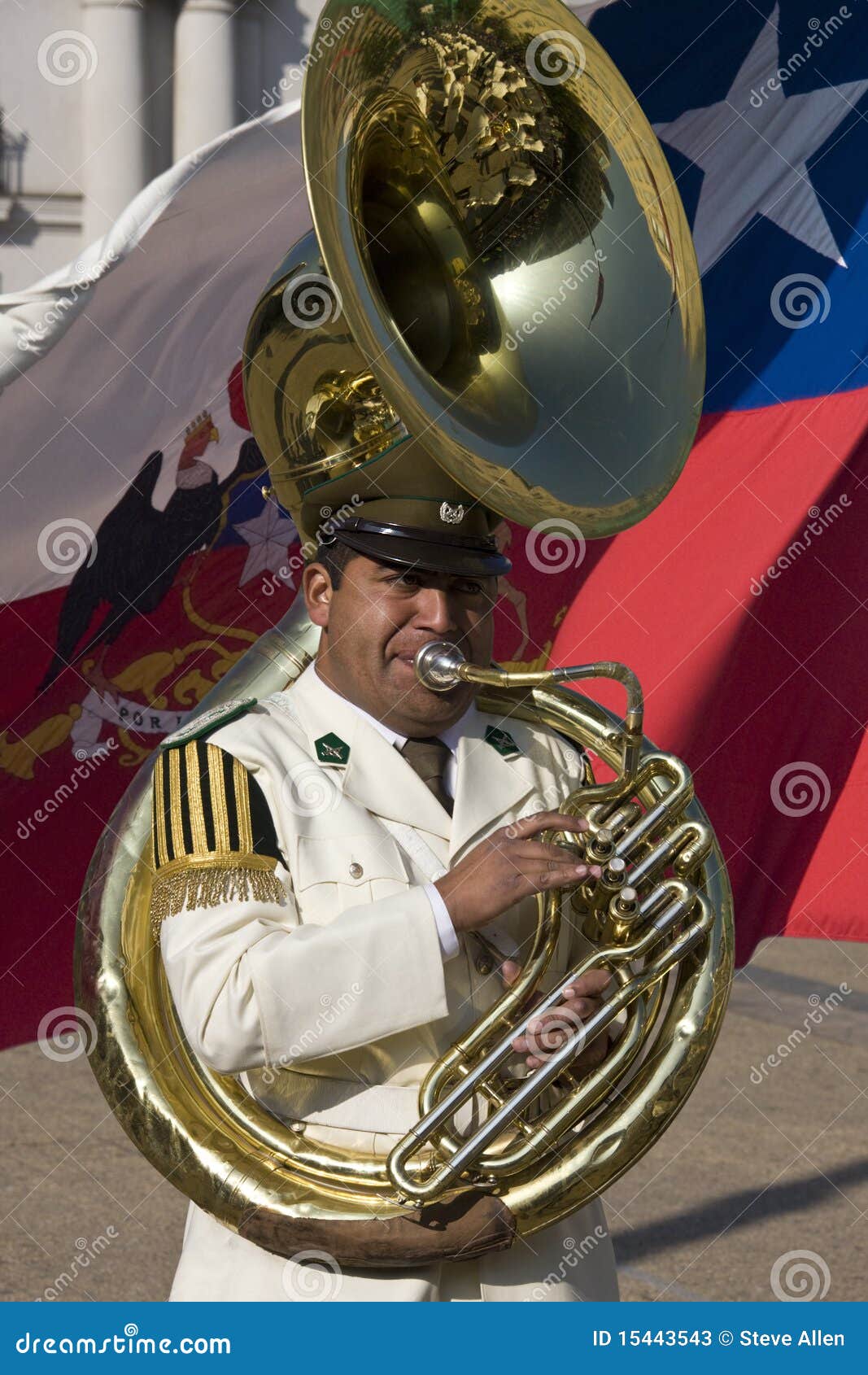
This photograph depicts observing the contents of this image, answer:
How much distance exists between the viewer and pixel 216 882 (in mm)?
2213

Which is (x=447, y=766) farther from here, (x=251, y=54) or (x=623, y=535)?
(x=251, y=54)

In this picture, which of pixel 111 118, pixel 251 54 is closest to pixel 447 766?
pixel 111 118

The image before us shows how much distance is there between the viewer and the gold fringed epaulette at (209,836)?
7.28 feet

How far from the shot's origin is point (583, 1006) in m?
2.28

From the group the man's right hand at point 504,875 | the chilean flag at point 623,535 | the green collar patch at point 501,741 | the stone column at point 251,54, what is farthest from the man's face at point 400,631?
the stone column at point 251,54

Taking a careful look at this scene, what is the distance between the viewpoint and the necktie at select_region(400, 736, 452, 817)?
2.48 meters

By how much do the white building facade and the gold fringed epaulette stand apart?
8603 millimetres

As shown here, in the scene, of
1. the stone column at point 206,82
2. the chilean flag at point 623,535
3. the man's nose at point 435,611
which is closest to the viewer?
the man's nose at point 435,611

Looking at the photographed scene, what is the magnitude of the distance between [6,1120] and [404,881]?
12.9 ft

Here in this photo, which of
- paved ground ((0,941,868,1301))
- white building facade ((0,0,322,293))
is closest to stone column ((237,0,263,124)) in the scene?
white building facade ((0,0,322,293))

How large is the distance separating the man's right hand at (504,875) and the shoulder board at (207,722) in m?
0.44

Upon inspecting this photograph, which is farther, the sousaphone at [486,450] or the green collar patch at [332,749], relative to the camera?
the green collar patch at [332,749]

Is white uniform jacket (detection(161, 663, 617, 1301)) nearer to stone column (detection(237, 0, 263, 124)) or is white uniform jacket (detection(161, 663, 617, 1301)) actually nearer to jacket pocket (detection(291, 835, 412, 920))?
jacket pocket (detection(291, 835, 412, 920))

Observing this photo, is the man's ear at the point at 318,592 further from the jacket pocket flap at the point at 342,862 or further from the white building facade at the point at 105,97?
the white building facade at the point at 105,97
